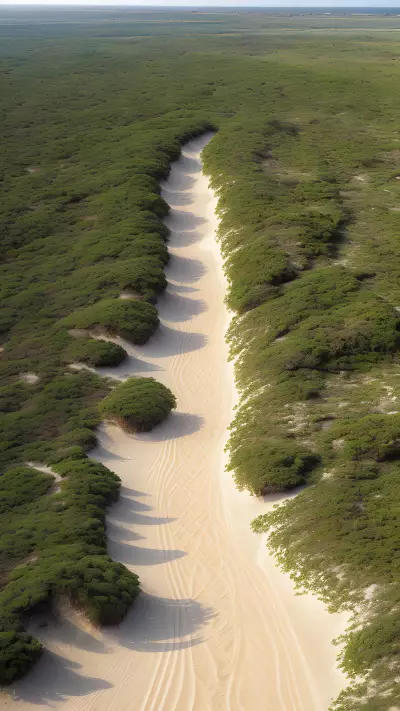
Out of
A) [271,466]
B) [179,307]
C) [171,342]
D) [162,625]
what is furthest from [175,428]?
[179,307]

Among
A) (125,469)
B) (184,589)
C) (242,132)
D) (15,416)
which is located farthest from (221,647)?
(242,132)

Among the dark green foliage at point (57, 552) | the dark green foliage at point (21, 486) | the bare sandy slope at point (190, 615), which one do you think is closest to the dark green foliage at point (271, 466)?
the bare sandy slope at point (190, 615)

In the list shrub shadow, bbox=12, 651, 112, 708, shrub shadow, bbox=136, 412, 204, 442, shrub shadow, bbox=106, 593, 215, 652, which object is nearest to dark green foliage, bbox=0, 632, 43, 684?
shrub shadow, bbox=12, 651, 112, 708

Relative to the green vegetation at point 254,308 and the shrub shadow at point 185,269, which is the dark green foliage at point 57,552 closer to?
the green vegetation at point 254,308

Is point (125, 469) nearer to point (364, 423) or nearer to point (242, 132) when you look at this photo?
point (364, 423)

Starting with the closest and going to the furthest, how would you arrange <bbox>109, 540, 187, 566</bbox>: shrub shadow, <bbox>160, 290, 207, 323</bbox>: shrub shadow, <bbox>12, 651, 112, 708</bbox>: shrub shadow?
1. <bbox>12, 651, 112, 708</bbox>: shrub shadow
2. <bbox>109, 540, 187, 566</bbox>: shrub shadow
3. <bbox>160, 290, 207, 323</bbox>: shrub shadow

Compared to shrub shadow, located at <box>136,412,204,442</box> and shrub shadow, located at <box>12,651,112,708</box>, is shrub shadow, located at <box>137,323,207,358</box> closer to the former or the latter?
shrub shadow, located at <box>136,412,204,442</box>
